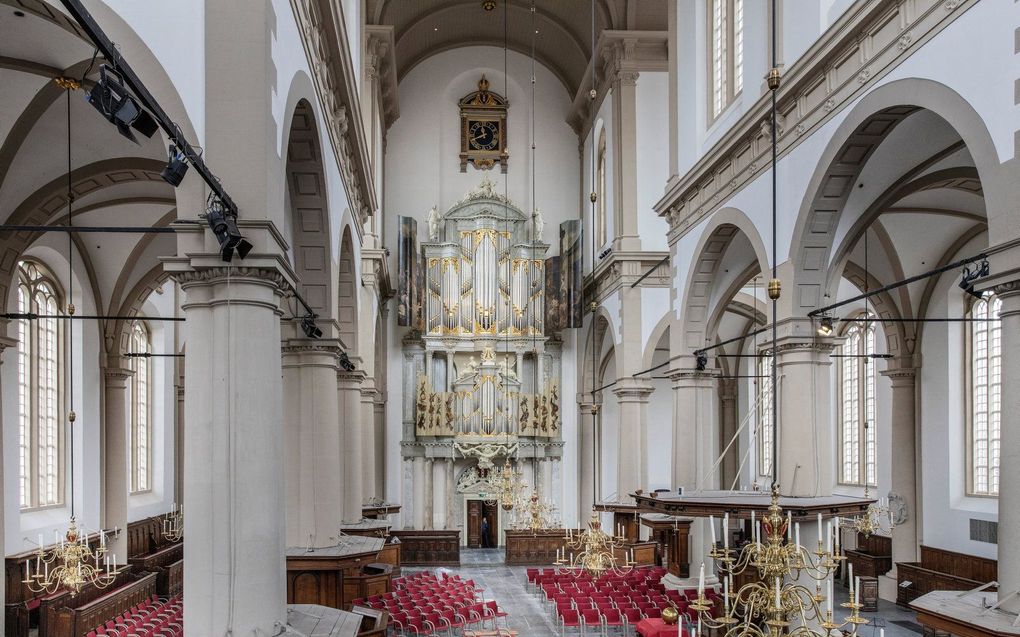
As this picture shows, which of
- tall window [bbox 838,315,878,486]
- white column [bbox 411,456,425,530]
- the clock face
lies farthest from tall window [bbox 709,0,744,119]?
white column [bbox 411,456,425,530]

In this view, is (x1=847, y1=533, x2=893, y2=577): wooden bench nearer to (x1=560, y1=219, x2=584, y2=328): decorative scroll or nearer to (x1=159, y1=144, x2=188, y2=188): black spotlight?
(x1=560, y1=219, x2=584, y2=328): decorative scroll

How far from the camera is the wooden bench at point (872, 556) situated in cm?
2209

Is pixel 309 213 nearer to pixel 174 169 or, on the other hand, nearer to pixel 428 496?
pixel 174 169

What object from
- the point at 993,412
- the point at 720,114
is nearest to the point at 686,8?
the point at 720,114

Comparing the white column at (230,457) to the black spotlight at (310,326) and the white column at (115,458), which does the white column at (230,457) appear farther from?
the white column at (115,458)

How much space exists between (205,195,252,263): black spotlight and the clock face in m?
25.9

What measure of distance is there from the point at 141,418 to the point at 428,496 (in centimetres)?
976

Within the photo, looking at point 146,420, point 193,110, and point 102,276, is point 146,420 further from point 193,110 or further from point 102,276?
point 193,110

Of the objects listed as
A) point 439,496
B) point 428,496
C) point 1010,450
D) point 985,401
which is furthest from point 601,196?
point 1010,450

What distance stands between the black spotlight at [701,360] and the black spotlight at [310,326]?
7344 mm

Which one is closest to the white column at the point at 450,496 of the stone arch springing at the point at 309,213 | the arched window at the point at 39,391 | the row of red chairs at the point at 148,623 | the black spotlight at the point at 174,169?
the arched window at the point at 39,391

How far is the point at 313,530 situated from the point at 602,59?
18.4 m

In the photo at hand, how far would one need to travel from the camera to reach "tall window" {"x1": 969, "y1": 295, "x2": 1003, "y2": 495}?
19.3m

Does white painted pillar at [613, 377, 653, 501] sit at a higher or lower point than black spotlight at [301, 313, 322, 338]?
lower
